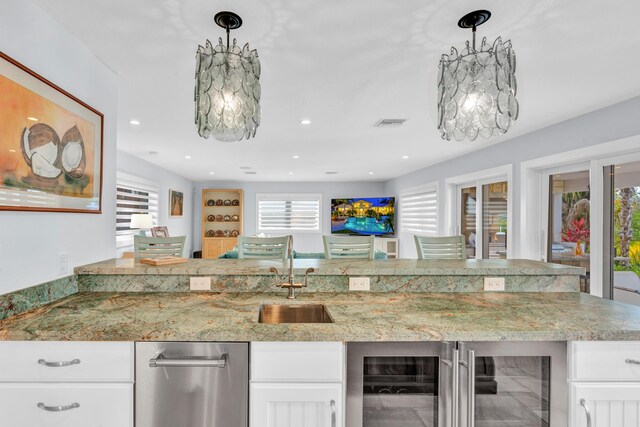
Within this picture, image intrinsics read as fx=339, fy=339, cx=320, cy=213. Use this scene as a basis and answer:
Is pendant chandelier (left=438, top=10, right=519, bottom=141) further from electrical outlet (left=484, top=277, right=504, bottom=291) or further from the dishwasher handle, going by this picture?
the dishwasher handle

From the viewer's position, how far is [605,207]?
10.2 ft

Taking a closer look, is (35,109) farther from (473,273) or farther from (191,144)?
(191,144)

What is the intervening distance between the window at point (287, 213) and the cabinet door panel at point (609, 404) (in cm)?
776

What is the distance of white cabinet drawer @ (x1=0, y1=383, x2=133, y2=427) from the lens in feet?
4.09

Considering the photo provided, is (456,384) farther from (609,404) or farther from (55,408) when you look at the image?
(55,408)

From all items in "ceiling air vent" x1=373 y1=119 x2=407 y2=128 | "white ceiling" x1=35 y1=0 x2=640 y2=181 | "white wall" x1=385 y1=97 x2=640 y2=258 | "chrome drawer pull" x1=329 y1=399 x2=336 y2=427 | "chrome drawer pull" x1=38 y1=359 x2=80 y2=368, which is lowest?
"chrome drawer pull" x1=329 y1=399 x2=336 y2=427

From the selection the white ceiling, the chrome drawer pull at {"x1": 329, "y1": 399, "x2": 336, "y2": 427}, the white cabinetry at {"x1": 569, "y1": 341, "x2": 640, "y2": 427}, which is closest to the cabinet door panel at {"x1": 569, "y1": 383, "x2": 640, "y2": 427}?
the white cabinetry at {"x1": 569, "y1": 341, "x2": 640, "y2": 427}

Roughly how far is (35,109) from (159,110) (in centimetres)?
167

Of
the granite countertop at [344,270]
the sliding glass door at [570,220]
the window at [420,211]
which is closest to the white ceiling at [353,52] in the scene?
the sliding glass door at [570,220]

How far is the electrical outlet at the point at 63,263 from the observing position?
70.6 inches

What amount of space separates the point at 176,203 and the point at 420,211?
5.22 m

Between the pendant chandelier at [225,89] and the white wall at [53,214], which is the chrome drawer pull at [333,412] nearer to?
the pendant chandelier at [225,89]

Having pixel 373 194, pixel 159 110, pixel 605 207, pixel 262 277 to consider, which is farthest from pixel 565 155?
pixel 373 194

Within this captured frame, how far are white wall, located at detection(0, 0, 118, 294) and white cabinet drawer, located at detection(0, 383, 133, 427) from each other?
481 mm
